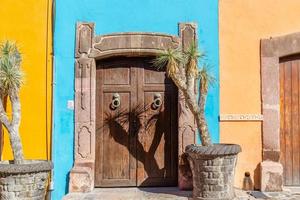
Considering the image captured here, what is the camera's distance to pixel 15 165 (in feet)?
15.5

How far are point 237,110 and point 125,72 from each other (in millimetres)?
1924

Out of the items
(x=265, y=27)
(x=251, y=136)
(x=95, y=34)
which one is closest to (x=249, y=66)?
(x=265, y=27)

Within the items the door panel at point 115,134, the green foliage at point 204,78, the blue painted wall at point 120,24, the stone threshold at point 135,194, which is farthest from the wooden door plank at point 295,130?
the door panel at point 115,134

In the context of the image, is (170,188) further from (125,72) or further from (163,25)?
(163,25)

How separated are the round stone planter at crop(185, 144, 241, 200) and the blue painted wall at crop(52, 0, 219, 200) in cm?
88

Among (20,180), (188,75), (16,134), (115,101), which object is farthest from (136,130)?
(20,180)

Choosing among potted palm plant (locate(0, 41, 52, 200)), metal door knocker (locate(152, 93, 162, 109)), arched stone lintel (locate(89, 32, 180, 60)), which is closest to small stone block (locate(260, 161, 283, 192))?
metal door knocker (locate(152, 93, 162, 109))

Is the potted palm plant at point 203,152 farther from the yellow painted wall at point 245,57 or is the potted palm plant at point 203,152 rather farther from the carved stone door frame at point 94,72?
the yellow painted wall at point 245,57

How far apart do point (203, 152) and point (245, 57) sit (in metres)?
1.93

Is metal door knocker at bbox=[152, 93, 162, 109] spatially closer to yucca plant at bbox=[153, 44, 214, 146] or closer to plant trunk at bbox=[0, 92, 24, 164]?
yucca plant at bbox=[153, 44, 214, 146]

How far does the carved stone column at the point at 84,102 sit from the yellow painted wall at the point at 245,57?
6.83ft

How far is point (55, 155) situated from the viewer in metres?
5.76

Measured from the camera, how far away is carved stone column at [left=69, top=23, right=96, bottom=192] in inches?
225

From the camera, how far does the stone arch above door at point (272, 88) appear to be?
583 centimetres
